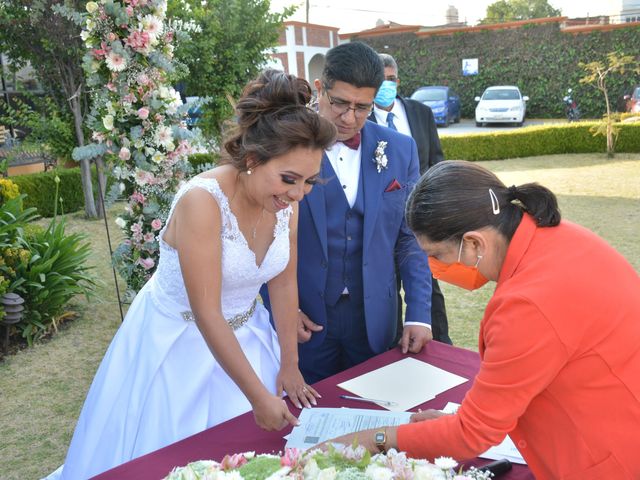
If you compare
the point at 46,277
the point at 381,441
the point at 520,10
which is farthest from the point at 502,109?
the point at 520,10

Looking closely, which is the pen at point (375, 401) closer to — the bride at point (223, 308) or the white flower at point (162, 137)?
the bride at point (223, 308)

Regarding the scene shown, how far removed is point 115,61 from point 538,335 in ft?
13.6

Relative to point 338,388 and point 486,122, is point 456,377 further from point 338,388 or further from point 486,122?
point 486,122

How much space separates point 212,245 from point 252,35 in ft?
35.3

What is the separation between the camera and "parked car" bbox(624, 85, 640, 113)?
62.9ft

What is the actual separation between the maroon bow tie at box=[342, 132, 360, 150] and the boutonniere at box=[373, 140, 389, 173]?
0.29 ft

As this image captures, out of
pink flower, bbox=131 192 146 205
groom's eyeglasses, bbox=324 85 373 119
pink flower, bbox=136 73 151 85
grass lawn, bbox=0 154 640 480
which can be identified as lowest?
grass lawn, bbox=0 154 640 480

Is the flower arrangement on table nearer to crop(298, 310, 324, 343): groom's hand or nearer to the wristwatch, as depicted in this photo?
the wristwatch

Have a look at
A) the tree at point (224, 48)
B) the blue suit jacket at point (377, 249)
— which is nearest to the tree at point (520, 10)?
the tree at point (224, 48)

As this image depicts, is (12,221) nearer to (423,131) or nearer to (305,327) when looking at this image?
(423,131)

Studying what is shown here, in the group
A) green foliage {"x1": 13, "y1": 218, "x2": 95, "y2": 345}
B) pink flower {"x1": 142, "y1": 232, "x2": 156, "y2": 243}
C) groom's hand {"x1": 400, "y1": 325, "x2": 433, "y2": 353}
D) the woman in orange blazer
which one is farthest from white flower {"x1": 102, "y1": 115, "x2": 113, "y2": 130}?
the woman in orange blazer

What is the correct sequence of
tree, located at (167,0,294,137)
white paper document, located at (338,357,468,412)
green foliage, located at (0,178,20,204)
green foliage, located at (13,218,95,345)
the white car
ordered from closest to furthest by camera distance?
white paper document, located at (338,357,468,412) → green foliage, located at (13,218,95,345) → green foliage, located at (0,178,20,204) → tree, located at (167,0,294,137) → the white car

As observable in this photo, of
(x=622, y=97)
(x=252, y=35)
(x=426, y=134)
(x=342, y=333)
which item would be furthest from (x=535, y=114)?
(x=342, y=333)

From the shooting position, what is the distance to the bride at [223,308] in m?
1.88
